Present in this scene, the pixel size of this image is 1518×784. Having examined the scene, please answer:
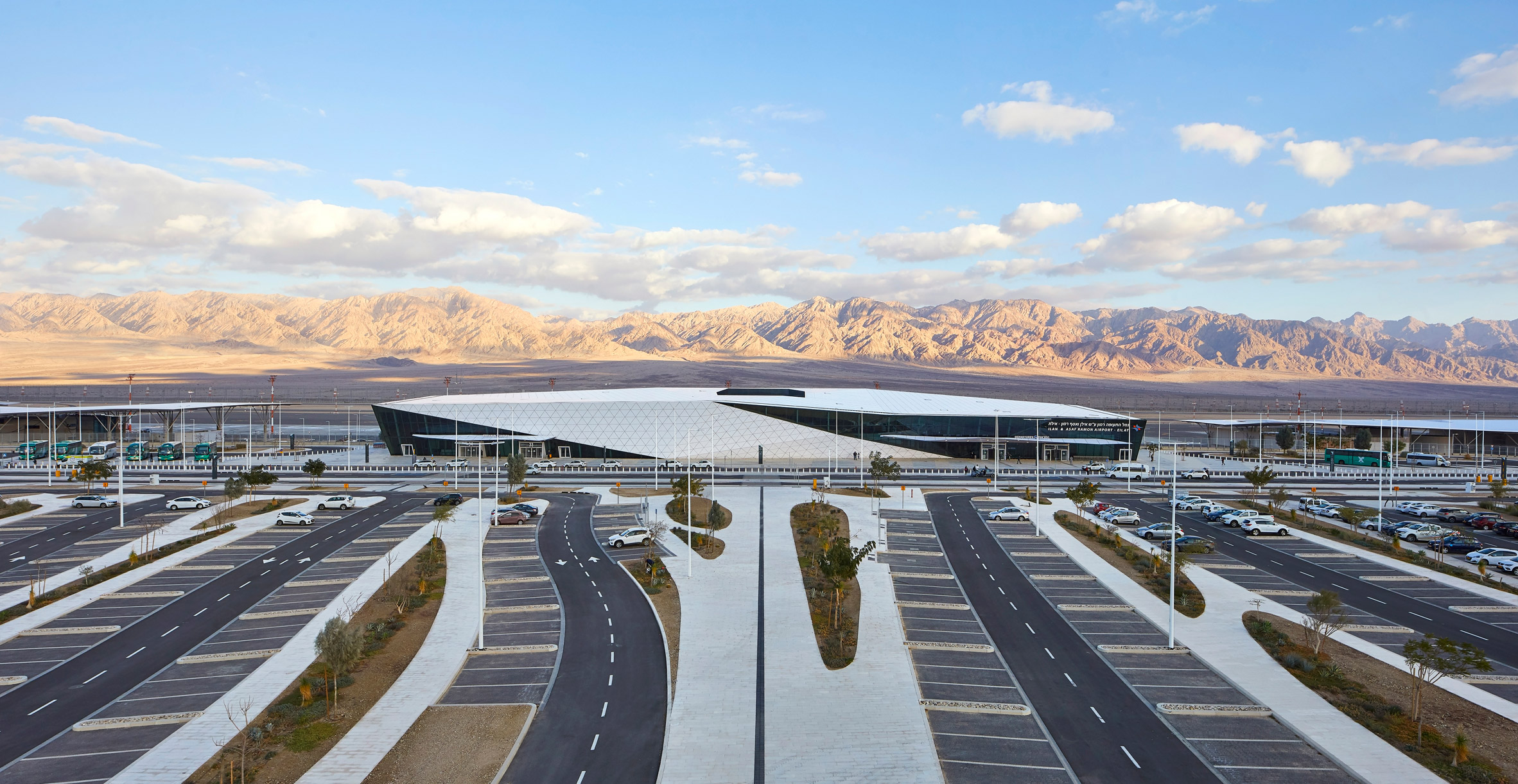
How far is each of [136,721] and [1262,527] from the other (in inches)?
2299

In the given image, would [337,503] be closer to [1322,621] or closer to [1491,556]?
[1322,621]

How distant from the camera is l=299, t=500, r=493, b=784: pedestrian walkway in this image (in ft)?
65.9

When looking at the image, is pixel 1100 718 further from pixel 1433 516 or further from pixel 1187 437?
pixel 1187 437

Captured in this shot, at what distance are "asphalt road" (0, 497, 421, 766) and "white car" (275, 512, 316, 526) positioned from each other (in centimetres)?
713

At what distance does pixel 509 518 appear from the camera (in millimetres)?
50719

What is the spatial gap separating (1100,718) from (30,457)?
113m

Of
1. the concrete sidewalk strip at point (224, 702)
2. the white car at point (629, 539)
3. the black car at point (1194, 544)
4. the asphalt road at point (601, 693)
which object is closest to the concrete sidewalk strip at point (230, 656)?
the concrete sidewalk strip at point (224, 702)

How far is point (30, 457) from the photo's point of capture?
85.9m

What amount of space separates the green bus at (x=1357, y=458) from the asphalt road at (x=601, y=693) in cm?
8859

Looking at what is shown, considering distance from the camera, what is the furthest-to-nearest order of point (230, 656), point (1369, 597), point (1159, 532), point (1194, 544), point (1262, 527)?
point (1262, 527)
point (1159, 532)
point (1194, 544)
point (1369, 597)
point (230, 656)

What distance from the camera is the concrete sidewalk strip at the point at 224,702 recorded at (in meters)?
19.8

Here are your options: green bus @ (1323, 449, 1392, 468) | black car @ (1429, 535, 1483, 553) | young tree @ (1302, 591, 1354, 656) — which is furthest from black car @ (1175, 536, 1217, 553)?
green bus @ (1323, 449, 1392, 468)

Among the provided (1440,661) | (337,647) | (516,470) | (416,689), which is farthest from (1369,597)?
(516,470)

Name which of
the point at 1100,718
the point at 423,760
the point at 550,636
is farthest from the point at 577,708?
the point at 1100,718
